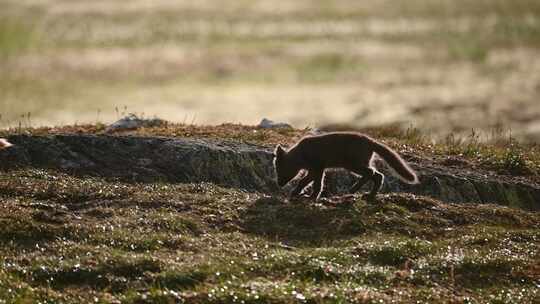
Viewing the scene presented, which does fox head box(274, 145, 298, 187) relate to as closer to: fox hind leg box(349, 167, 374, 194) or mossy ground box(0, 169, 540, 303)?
mossy ground box(0, 169, 540, 303)

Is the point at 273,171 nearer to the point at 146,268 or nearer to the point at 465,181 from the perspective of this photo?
the point at 465,181

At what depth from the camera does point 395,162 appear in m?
24.9

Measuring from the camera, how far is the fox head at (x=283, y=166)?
25.5 metres

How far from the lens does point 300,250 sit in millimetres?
21031

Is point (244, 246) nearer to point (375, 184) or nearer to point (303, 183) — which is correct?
point (303, 183)

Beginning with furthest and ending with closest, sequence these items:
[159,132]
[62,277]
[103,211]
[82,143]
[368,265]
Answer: [159,132]
[82,143]
[103,211]
[368,265]
[62,277]

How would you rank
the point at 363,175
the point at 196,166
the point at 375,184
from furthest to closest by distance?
the point at 196,166 < the point at 363,175 < the point at 375,184

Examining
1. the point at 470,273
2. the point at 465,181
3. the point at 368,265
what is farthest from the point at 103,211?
the point at 465,181

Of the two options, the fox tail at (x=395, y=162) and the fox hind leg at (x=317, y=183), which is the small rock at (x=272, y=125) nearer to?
the fox hind leg at (x=317, y=183)

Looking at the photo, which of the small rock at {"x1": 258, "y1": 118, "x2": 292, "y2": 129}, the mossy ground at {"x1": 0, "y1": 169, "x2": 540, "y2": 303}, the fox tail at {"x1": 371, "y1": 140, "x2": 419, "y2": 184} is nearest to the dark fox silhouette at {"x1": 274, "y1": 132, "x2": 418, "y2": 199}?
the fox tail at {"x1": 371, "y1": 140, "x2": 419, "y2": 184}

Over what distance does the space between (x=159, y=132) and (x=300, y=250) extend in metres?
12.4

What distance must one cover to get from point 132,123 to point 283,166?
960 cm

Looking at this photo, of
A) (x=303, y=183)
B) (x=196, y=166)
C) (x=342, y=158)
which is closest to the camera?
(x=342, y=158)

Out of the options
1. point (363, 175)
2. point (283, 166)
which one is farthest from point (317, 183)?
point (363, 175)
